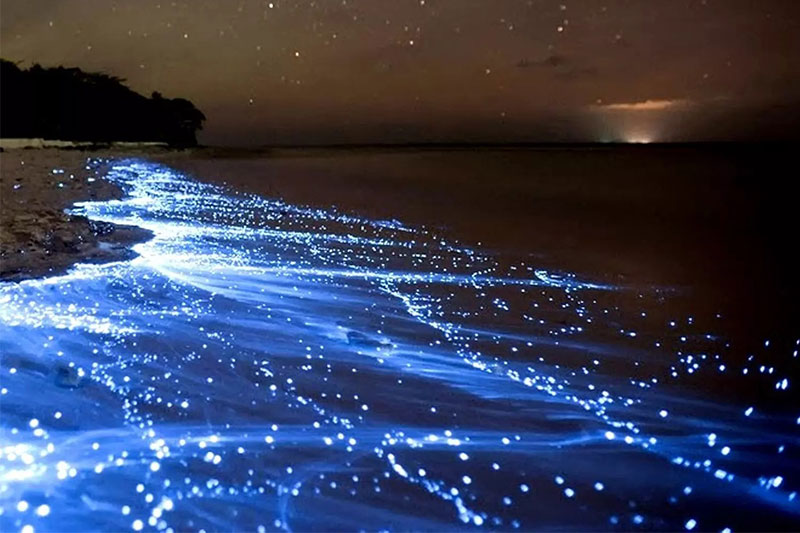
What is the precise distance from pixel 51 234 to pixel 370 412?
10.8 m

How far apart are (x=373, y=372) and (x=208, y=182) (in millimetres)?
30493

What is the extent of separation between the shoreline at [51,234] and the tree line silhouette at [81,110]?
63.0 ft

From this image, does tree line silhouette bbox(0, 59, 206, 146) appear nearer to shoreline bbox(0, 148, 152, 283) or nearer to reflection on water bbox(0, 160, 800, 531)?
shoreline bbox(0, 148, 152, 283)

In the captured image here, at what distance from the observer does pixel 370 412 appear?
609 centimetres

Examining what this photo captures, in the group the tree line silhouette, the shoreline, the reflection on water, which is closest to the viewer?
the reflection on water

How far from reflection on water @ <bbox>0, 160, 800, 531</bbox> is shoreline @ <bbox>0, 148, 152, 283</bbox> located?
106 cm

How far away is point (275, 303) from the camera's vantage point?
974 centimetres

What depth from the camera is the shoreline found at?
11.7 metres

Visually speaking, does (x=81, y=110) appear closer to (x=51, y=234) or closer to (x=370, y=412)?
(x=51, y=234)

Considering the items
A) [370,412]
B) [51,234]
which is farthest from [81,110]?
[370,412]

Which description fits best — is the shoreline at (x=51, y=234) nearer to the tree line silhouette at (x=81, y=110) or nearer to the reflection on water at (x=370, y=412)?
the reflection on water at (x=370, y=412)

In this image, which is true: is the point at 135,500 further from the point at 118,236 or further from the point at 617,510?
the point at 118,236

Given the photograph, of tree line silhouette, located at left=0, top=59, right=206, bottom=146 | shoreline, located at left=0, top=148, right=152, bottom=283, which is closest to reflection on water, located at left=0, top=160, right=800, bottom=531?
shoreline, located at left=0, top=148, right=152, bottom=283

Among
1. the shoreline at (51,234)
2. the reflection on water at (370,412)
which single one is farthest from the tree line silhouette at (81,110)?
the reflection on water at (370,412)
